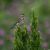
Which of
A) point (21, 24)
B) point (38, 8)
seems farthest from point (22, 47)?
point (38, 8)

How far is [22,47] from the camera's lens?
266 centimetres

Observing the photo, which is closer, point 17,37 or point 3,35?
point 17,37

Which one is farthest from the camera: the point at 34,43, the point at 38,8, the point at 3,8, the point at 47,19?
the point at 3,8

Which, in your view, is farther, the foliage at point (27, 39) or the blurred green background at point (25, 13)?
the blurred green background at point (25, 13)

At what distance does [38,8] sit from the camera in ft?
18.9

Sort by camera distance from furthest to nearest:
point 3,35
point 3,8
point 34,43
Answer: point 3,8 → point 3,35 → point 34,43

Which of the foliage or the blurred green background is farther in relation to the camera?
the blurred green background

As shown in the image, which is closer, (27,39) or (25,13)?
(27,39)

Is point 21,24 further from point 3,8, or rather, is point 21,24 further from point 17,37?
point 3,8

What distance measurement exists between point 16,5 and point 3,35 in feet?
5.69

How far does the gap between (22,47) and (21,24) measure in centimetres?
25

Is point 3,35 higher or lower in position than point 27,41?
lower

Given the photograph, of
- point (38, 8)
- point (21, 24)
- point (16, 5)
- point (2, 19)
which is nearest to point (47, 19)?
point (38, 8)

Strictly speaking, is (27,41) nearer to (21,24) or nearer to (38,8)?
(21,24)
